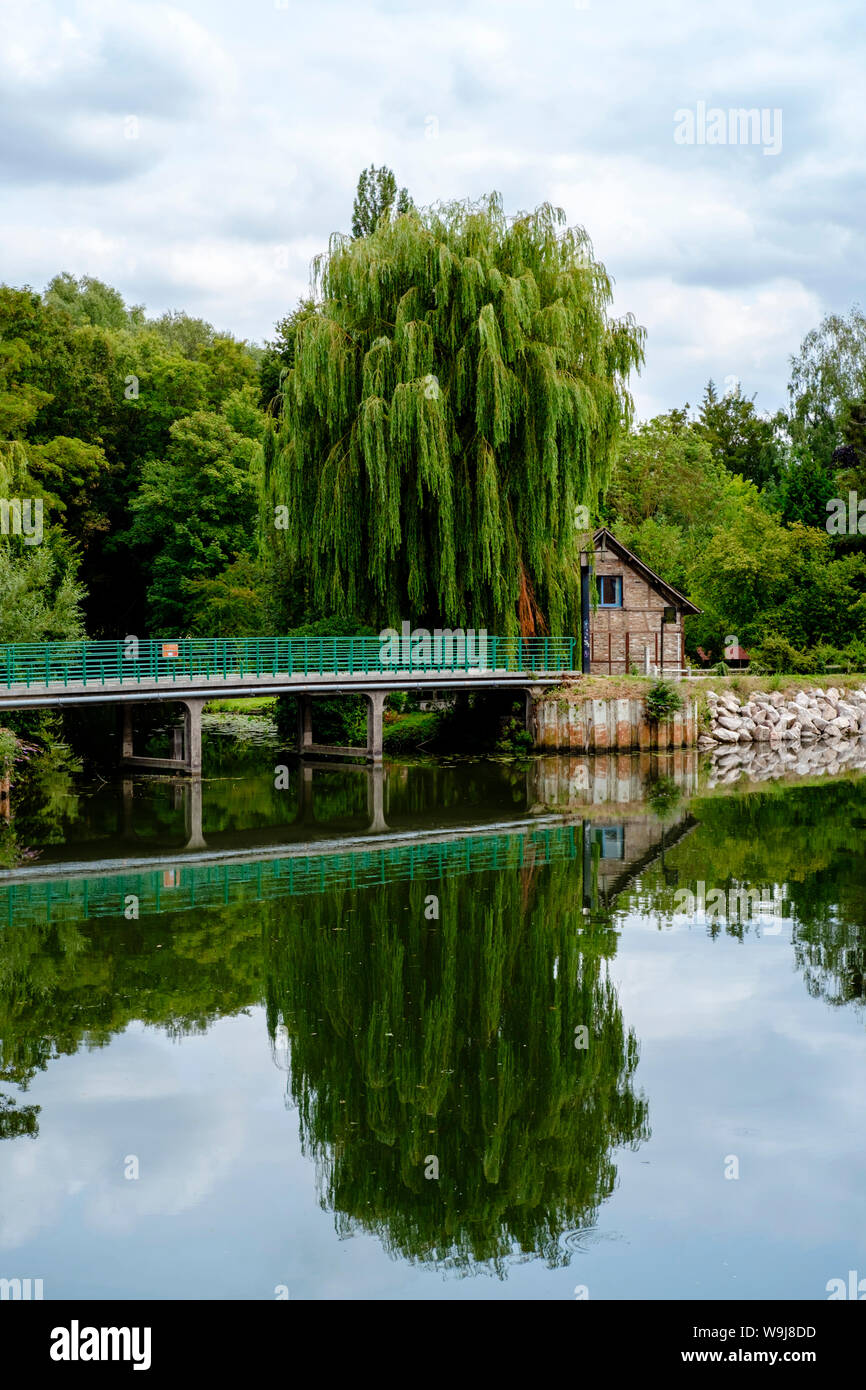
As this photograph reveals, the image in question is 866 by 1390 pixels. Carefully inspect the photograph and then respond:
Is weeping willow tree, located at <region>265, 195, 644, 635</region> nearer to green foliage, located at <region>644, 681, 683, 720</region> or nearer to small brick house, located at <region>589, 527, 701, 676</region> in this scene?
green foliage, located at <region>644, 681, 683, 720</region>

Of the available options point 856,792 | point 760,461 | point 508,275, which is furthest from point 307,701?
point 760,461

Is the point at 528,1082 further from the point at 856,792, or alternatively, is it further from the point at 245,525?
the point at 245,525

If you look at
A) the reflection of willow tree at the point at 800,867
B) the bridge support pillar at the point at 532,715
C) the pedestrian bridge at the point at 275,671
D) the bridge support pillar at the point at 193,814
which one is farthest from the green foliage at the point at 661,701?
the bridge support pillar at the point at 193,814

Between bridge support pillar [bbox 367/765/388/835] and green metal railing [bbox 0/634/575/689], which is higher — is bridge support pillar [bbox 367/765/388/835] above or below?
below

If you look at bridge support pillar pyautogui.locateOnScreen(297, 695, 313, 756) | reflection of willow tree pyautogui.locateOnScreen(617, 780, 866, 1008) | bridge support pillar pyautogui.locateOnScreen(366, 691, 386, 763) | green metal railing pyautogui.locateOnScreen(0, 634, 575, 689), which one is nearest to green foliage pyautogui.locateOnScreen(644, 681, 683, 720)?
green metal railing pyautogui.locateOnScreen(0, 634, 575, 689)

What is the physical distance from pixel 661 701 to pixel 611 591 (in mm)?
6275

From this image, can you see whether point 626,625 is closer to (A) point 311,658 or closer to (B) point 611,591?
(B) point 611,591

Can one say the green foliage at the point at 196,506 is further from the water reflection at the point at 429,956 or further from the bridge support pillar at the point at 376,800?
the water reflection at the point at 429,956

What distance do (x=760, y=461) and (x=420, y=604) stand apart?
42.6 m

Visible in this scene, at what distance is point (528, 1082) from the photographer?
1038 centimetres

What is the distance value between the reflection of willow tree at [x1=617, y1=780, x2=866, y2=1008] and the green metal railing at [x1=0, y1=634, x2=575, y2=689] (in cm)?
743

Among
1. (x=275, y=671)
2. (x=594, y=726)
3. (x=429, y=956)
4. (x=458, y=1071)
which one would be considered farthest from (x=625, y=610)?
(x=458, y=1071)

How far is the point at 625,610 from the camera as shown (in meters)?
39.0

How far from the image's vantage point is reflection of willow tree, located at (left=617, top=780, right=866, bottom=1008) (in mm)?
14172
